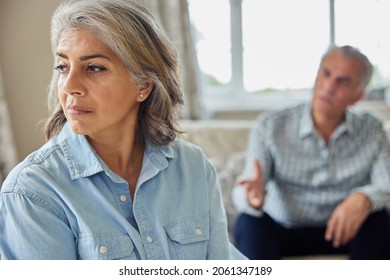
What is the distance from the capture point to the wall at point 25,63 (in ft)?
2.59

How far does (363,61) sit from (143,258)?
2.25ft

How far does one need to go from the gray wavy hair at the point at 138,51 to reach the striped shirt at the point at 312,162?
471mm

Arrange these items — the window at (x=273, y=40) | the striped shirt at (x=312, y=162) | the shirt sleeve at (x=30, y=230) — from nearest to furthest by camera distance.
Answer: the shirt sleeve at (x=30, y=230)
the window at (x=273, y=40)
the striped shirt at (x=312, y=162)

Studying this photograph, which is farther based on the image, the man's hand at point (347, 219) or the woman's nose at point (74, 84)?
the man's hand at point (347, 219)

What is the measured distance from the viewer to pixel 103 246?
0.71 metres

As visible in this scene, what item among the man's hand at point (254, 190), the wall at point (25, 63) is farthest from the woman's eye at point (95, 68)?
the man's hand at point (254, 190)

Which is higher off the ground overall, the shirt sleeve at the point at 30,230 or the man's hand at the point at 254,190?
the shirt sleeve at the point at 30,230

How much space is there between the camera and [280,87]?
3.89 ft

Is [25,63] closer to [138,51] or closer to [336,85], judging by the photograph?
[138,51]

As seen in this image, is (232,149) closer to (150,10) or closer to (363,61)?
(363,61)

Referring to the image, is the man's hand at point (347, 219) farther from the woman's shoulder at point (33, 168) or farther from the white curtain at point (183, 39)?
the woman's shoulder at point (33, 168)

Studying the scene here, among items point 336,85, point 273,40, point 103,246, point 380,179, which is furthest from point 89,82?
point 380,179

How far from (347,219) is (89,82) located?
0.70m

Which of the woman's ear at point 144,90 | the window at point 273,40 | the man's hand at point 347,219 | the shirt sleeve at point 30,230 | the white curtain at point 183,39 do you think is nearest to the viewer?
the shirt sleeve at point 30,230
